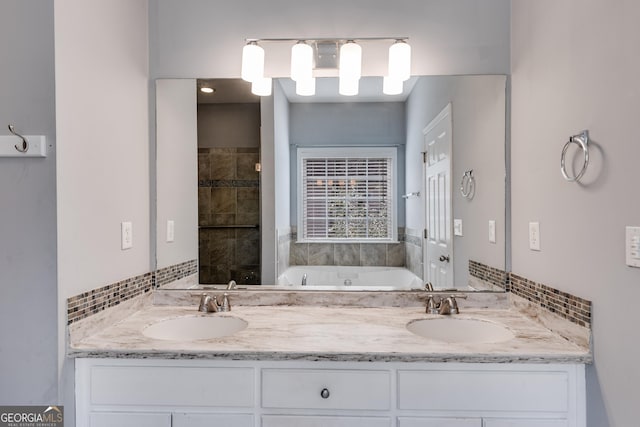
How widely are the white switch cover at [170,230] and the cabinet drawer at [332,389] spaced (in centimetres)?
97

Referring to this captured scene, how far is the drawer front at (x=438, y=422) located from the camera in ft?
4.12

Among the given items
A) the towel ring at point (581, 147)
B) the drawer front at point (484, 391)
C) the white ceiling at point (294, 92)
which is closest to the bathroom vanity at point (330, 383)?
the drawer front at point (484, 391)

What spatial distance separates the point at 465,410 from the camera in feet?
4.12

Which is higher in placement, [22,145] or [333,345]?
[22,145]

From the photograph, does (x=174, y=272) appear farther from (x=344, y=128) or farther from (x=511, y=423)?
(x=511, y=423)

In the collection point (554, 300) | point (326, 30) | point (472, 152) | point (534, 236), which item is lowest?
point (554, 300)

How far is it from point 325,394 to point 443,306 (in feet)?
2.35

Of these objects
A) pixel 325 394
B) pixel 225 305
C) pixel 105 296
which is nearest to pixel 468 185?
pixel 325 394

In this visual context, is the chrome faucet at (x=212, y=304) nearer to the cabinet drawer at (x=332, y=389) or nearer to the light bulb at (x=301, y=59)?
the cabinet drawer at (x=332, y=389)

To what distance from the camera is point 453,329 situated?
1.67 m

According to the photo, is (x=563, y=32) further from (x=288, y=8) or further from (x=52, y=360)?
(x=52, y=360)

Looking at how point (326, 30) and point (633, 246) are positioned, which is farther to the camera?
point (326, 30)

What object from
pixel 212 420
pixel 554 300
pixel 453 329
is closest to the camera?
pixel 212 420

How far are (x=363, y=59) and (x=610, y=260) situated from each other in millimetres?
1326
